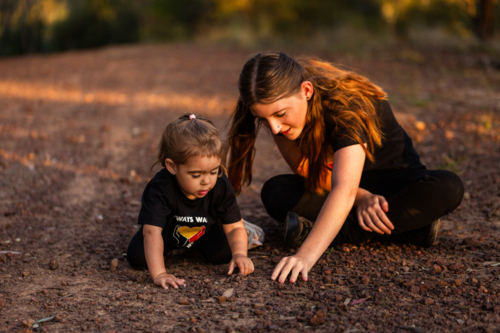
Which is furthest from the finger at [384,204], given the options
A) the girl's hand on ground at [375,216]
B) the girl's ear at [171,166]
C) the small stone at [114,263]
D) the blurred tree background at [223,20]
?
the blurred tree background at [223,20]

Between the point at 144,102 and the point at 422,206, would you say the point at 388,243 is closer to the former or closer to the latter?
the point at 422,206

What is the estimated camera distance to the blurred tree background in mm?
12641

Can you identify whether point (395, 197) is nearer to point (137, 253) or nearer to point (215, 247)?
point (215, 247)

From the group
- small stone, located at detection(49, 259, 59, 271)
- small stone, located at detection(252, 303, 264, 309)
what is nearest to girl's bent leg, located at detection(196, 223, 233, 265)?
small stone, located at detection(252, 303, 264, 309)

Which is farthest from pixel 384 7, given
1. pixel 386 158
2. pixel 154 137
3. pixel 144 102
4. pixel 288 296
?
pixel 288 296

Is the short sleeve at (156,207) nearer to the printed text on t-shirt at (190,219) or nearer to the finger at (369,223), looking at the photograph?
the printed text on t-shirt at (190,219)

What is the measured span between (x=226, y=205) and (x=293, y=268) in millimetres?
472

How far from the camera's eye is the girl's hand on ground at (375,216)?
8.48 ft

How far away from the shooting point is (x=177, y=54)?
12.3 metres

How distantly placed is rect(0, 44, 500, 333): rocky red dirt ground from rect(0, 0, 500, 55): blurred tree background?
6709 millimetres

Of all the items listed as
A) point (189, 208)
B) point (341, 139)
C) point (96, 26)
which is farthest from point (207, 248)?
point (96, 26)

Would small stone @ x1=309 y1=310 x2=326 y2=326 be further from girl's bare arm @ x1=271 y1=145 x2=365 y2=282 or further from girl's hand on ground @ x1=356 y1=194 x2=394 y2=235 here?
girl's hand on ground @ x1=356 y1=194 x2=394 y2=235

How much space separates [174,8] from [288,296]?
20564 mm

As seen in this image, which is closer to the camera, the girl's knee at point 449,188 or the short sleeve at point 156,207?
the short sleeve at point 156,207
